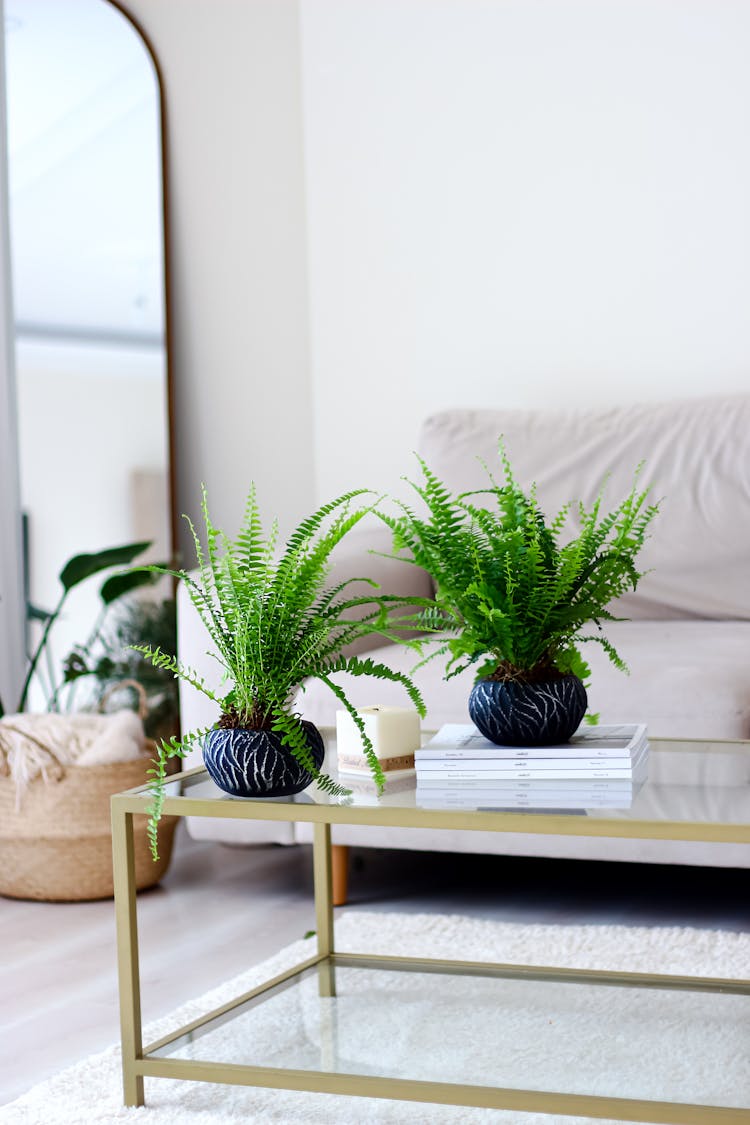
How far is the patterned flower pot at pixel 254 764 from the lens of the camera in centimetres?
137

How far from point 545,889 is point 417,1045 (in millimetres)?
930

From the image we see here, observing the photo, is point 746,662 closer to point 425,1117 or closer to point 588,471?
point 588,471

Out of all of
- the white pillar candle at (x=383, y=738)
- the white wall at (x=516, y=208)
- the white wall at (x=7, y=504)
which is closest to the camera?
the white pillar candle at (x=383, y=738)

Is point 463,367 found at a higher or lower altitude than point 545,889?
higher

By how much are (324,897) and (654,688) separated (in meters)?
0.58

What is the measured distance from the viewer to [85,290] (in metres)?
3.17

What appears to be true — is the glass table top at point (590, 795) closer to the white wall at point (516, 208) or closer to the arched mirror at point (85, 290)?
the white wall at point (516, 208)

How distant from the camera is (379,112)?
3115mm

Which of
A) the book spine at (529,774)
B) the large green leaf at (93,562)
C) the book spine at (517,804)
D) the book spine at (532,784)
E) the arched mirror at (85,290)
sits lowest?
the book spine at (517,804)

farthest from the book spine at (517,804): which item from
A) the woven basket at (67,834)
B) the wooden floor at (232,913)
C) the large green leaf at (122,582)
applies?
the large green leaf at (122,582)

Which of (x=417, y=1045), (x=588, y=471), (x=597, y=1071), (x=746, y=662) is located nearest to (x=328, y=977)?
(x=417, y=1045)

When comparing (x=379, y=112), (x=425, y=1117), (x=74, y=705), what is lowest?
(x=425, y=1117)

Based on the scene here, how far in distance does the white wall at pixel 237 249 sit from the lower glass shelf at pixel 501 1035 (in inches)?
74.3

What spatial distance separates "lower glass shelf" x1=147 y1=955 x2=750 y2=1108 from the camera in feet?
4.42
